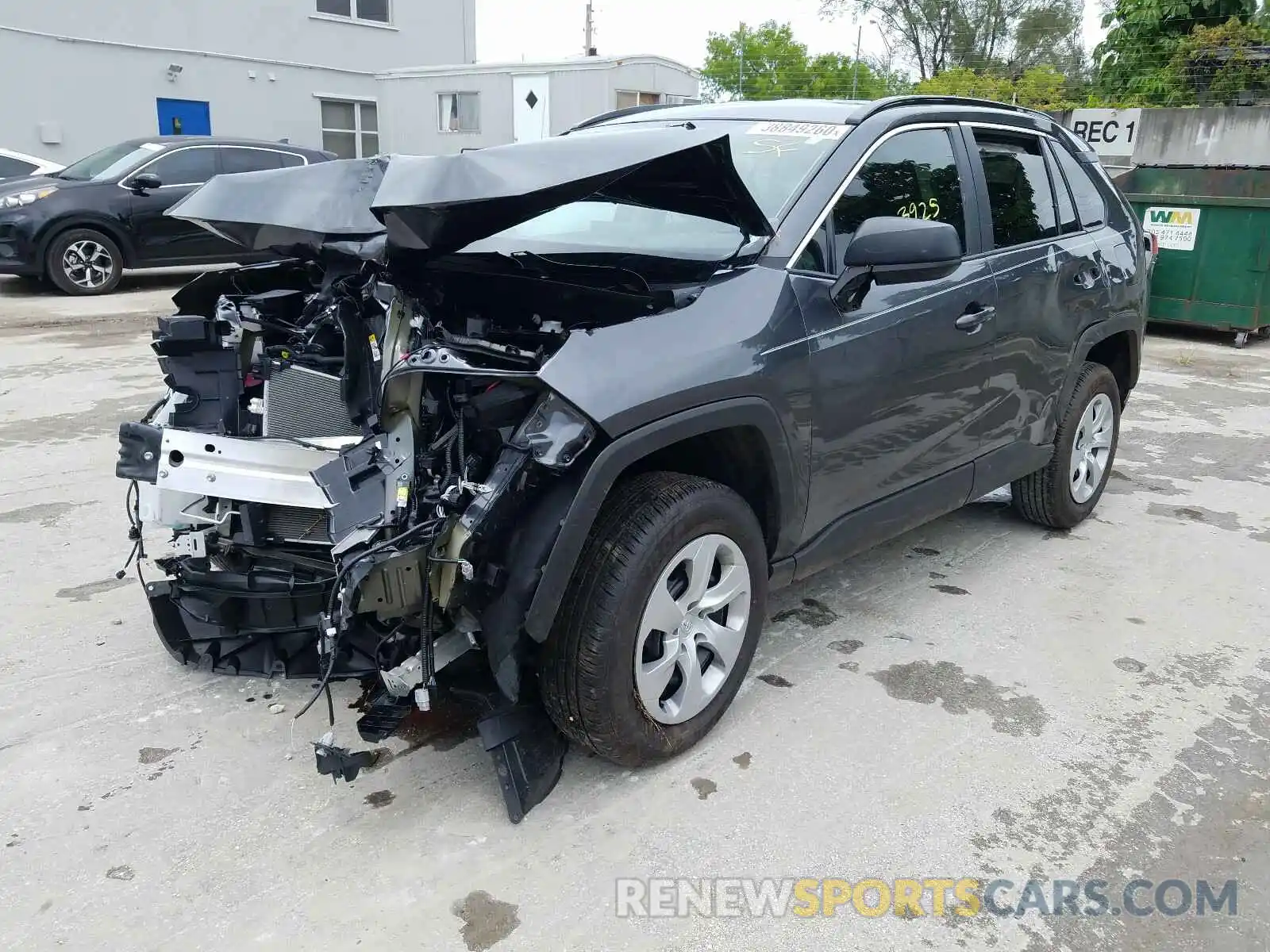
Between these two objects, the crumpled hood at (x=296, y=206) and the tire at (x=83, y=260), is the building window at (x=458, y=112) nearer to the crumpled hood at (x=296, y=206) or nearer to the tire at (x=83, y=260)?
the tire at (x=83, y=260)

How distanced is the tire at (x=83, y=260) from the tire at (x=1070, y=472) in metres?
10.5

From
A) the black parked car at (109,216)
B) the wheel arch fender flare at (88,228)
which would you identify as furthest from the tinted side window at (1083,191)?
the wheel arch fender flare at (88,228)

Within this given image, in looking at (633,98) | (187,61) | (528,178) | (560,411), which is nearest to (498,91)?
(633,98)

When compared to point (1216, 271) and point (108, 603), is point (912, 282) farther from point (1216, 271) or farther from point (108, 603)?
point (1216, 271)

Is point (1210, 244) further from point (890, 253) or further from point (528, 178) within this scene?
point (528, 178)

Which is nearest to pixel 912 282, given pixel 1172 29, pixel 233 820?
pixel 233 820

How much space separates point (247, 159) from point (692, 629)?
11.3 metres

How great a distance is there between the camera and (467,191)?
251 centimetres

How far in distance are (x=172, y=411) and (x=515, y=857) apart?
1.68 metres

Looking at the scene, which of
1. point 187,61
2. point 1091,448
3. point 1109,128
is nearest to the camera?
point 1091,448

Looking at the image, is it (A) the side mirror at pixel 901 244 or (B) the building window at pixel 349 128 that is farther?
(B) the building window at pixel 349 128

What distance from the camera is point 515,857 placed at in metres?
2.57

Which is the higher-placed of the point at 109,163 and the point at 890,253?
the point at 109,163

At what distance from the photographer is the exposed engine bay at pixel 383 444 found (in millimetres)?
2475
